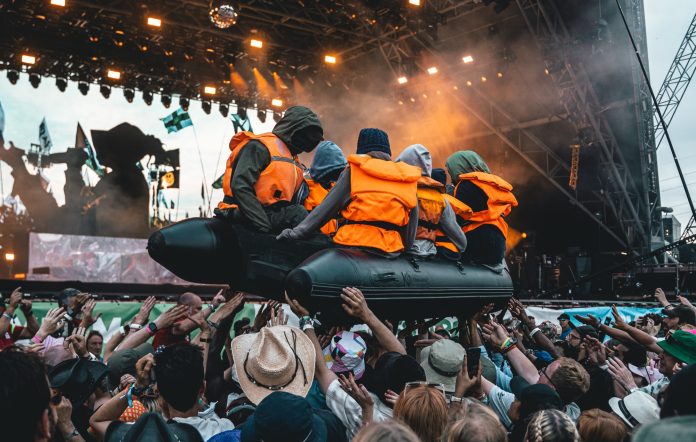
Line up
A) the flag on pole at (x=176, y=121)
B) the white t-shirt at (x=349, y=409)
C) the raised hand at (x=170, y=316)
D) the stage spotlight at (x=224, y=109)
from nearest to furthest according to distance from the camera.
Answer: the white t-shirt at (x=349, y=409), the raised hand at (x=170, y=316), the flag on pole at (x=176, y=121), the stage spotlight at (x=224, y=109)

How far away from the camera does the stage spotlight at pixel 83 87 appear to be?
48.0ft

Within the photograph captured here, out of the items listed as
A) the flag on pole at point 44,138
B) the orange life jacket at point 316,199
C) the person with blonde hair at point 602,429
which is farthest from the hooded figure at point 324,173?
the flag on pole at point 44,138

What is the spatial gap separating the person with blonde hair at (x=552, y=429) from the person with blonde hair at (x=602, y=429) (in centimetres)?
26

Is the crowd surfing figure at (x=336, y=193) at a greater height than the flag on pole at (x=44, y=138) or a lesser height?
lesser

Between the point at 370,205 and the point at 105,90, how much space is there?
13742mm

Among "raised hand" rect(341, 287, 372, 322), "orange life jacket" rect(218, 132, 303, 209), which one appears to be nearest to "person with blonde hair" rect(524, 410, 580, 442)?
"raised hand" rect(341, 287, 372, 322)

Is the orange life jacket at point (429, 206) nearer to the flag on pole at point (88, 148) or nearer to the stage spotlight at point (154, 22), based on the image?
the stage spotlight at point (154, 22)

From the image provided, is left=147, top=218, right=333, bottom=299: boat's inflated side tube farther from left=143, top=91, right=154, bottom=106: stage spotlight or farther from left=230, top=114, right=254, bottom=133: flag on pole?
left=143, top=91, right=154, bottom=106: stage spotlight

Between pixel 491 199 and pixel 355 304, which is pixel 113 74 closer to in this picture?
pixel 491 199

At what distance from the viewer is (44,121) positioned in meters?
17.8

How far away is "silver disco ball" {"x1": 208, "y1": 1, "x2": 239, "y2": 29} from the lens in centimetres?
1116

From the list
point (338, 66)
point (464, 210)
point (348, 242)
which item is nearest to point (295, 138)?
point (348, 242)

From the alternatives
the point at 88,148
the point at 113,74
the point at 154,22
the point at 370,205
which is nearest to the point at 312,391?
the point at 370,205

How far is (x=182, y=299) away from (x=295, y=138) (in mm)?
1604
